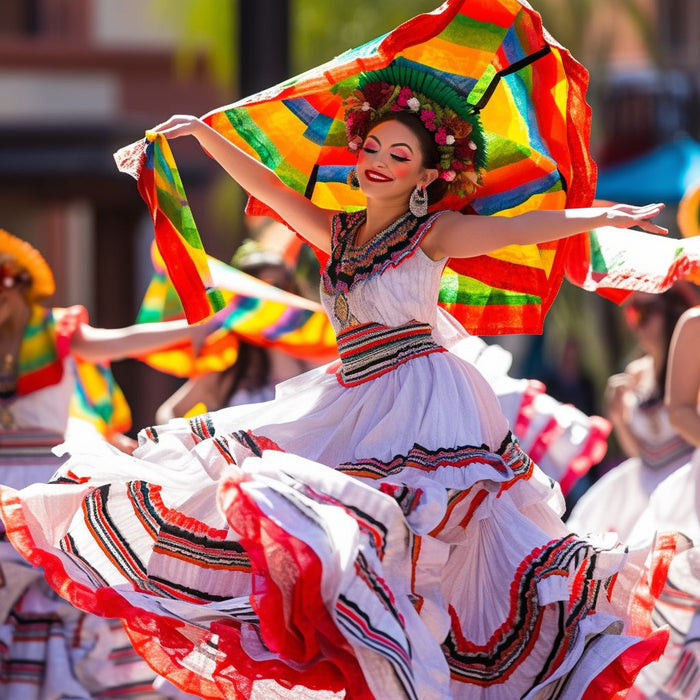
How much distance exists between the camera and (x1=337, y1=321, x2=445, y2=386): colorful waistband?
4.70 meters

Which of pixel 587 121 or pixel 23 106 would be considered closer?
pixel 587 121

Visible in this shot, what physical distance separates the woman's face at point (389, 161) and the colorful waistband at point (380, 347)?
383 mm

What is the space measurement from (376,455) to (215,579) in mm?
541

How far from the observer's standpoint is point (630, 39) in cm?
2130

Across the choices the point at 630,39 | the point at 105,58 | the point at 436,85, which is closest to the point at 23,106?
the point at 105,58

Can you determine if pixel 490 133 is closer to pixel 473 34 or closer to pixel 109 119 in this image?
pixel 473 34

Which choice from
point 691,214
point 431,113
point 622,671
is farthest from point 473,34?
point 622,671

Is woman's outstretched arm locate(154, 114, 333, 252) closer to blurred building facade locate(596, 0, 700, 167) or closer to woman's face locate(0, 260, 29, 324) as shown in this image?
woman's face locate(0, 260, 29, 324)

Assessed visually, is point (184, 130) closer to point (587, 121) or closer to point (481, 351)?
point (587, 121)

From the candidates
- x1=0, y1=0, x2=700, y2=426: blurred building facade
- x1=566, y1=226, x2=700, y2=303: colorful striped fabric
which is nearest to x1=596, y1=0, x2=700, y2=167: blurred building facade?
x1=0, y1=0, x2=700, y2=426: blurred building facade

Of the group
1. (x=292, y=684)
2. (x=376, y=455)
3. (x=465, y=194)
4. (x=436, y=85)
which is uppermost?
(x=436, y=85)

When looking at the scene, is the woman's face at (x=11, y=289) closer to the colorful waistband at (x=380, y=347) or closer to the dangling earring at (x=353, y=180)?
the dangling earring at (x=353, y=180)

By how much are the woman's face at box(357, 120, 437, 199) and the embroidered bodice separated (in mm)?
104

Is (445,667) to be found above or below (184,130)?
below
